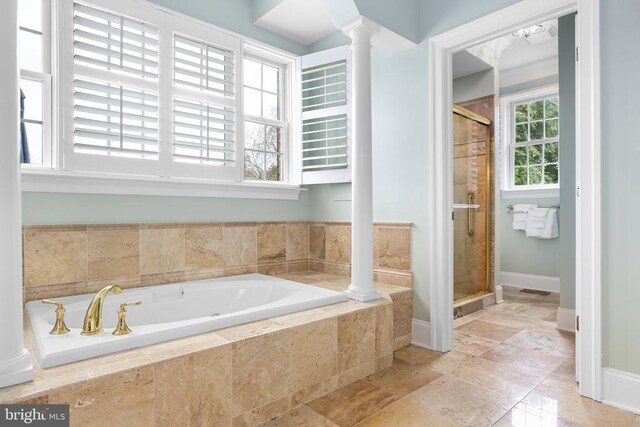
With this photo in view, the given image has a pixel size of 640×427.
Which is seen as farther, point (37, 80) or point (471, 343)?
point (471, 343)

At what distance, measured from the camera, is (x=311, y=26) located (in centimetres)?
323

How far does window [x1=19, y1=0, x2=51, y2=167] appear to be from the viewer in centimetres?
219

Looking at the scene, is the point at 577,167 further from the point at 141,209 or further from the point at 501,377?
the point at 141,209

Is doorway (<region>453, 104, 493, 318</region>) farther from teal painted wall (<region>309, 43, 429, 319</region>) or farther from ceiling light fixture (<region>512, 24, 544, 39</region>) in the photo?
teal painted wall (<region>309, 43, 429, 319</region>)

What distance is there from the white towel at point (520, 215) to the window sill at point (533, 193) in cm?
13

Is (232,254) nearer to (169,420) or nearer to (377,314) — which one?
(377,314)

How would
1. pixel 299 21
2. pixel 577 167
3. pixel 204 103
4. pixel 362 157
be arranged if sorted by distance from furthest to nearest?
pixel 299 21 → pixel 204 103 → pixel 362 157 → pixel 577 167

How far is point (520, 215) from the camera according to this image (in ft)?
15.4

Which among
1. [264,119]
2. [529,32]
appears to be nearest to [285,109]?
[264,119]

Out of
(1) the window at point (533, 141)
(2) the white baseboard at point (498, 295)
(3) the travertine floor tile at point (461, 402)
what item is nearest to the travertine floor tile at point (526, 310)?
(2) the white baseboard at point (498, 295)

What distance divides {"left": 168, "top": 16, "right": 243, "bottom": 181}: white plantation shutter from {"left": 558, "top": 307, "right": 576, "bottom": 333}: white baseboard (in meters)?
2.85

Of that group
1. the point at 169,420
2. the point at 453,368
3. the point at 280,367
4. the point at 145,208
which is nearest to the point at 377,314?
the point at 453,368

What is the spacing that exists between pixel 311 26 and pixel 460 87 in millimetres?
1869

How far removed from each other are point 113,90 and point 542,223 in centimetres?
453
